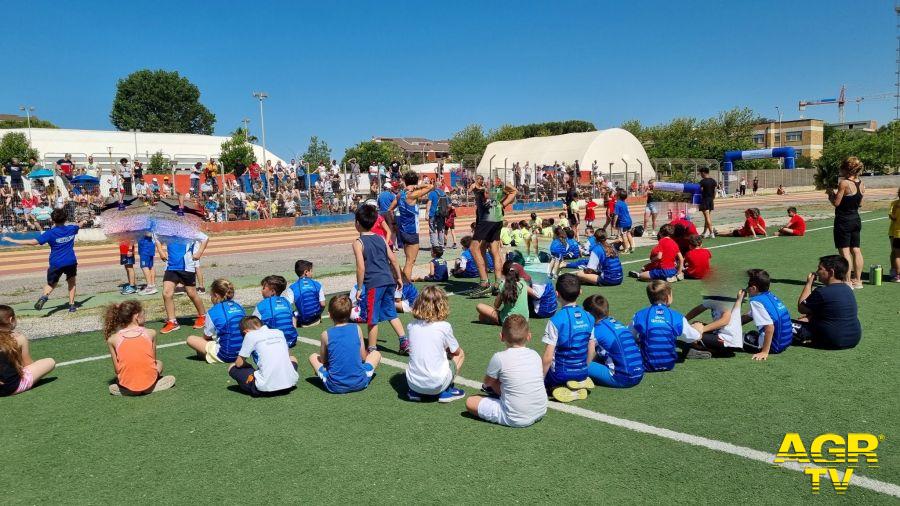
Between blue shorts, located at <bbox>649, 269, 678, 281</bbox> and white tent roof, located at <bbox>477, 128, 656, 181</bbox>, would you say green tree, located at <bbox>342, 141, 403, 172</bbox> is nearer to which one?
white tent roof, located at <bbox>477, 128, 656, 181</bbox>

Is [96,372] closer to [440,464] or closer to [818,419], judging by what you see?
[440,464]

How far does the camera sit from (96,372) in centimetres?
612

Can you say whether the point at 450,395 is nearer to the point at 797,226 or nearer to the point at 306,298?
the point at 306,298

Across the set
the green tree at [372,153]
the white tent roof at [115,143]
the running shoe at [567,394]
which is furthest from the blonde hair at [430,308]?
the green tree at [372,153]

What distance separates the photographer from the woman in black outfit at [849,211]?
8.59 metres

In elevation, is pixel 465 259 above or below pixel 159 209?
below

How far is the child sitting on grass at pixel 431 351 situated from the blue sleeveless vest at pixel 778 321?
3.00 m

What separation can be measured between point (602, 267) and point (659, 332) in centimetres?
458

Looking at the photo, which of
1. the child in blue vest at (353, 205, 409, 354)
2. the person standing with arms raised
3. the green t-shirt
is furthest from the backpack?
the child in blue vest at (353, 205, 409, 354)

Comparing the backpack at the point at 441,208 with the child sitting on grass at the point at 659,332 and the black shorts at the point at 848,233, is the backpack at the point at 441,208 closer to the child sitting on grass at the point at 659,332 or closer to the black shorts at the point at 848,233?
the black shorts at the point at 848,233

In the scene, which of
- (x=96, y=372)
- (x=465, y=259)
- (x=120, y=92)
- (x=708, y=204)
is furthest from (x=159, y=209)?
(x=120, y=92)

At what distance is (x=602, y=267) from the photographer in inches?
391

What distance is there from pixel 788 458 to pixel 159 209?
731 centimetres

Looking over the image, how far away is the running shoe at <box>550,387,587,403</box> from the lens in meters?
4.86
